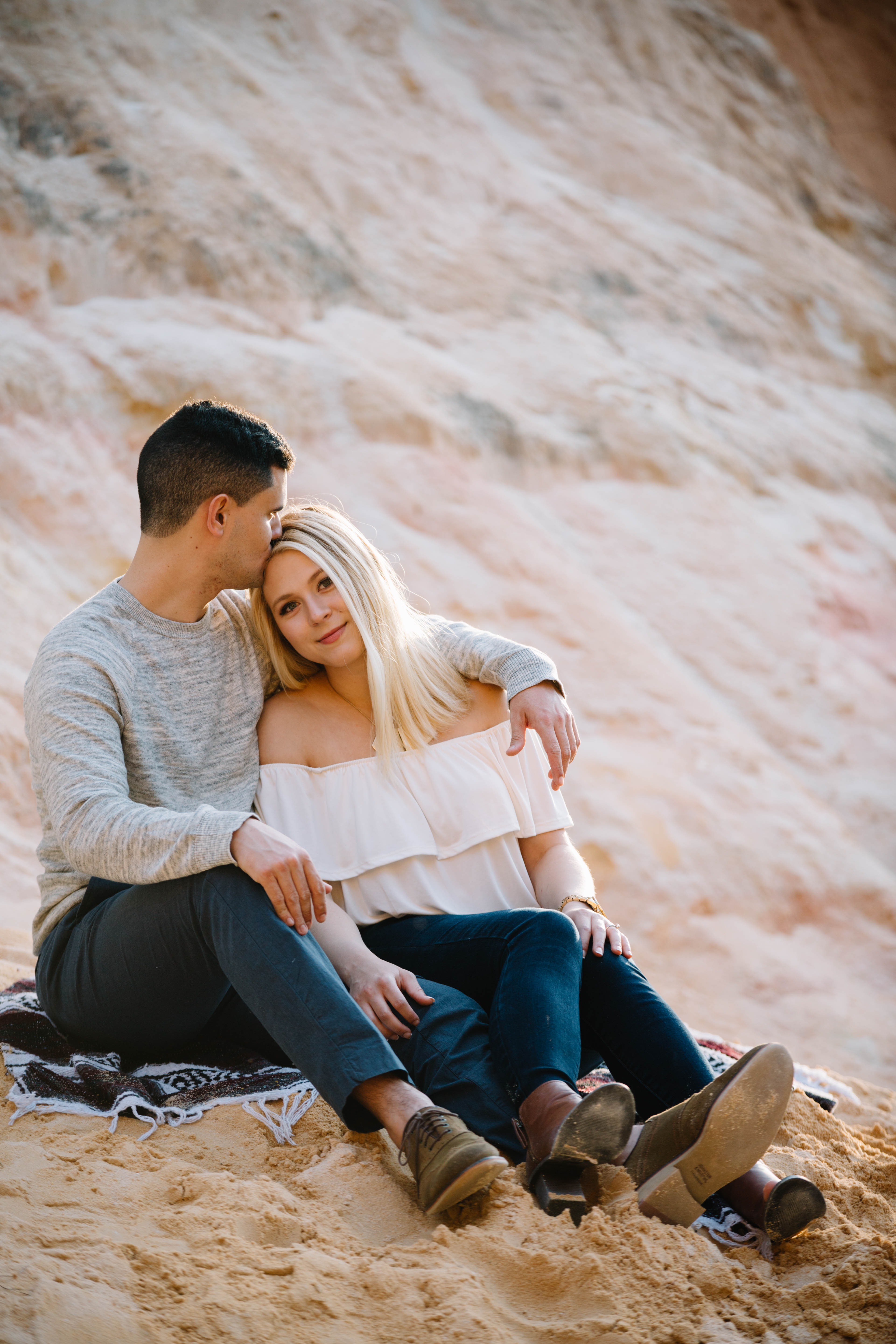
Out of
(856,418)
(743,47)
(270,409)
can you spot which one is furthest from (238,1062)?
(743,47)

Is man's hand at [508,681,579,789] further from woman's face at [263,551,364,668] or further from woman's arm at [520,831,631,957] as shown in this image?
woman's face at [263,551,364,668]

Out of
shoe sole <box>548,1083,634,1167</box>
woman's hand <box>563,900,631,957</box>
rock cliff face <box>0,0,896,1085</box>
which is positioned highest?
shoe sole <box>548,1083,634,1167</box>

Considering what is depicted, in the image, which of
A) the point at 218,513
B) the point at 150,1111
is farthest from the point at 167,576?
the point at 150,1111

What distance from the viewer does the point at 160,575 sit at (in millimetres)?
2264

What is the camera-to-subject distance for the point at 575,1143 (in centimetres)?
154

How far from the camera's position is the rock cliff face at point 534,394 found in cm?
478

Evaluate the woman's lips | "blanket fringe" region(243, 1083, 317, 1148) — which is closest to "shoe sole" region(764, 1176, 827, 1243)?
"blanket fringe" region(243, 1083, 317, 1148)

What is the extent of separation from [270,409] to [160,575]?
334 cm

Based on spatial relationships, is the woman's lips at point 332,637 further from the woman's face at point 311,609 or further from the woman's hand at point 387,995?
the woman's hand at point 387,995

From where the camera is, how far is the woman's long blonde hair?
232 centimetres

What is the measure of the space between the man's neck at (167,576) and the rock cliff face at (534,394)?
5.65 feet

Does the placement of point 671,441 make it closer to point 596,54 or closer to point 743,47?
point 596,54

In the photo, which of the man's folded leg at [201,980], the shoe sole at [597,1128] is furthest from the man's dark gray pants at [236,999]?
the shoe sole at [597,1128]

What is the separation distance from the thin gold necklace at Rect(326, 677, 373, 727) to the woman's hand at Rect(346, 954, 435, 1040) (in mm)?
659
